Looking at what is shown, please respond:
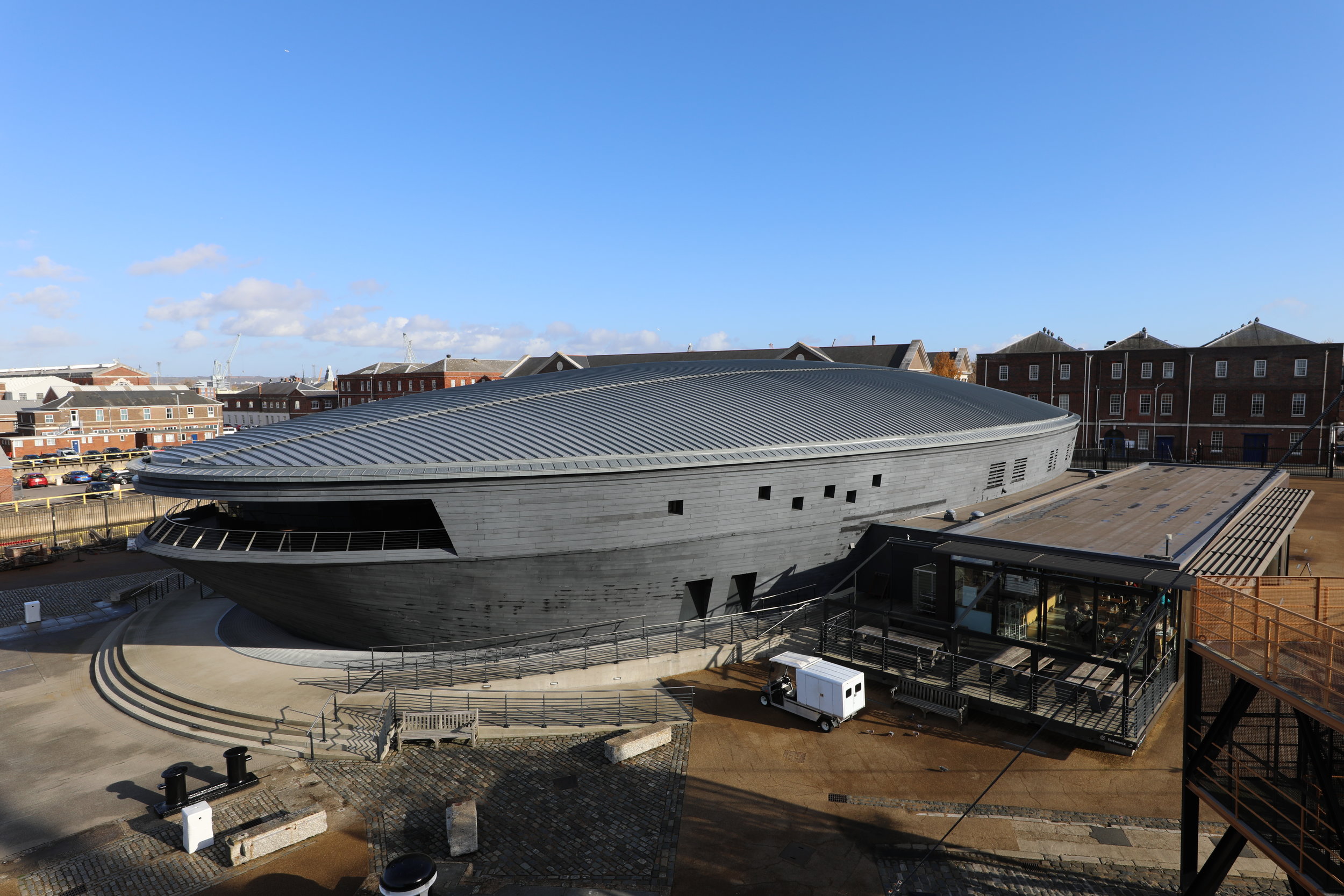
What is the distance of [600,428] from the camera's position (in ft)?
68.5

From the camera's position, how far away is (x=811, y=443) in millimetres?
21797

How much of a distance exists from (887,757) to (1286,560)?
22.1 m

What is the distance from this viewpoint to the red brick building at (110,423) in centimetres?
7588

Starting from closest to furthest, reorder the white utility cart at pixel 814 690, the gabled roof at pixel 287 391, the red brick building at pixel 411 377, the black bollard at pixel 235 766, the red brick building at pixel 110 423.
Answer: the black bollard at pixel 235 766 → the white utility cart at pixel 814 690 → the red brick building at pixel 110 423 → the red brick building at pixel 411 377 → the gabled roof at pixel 287 391

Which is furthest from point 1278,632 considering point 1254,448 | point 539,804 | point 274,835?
point 1254,448

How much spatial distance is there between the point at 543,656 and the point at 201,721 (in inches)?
316

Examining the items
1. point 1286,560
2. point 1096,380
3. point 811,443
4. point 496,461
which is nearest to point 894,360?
point 1096,380

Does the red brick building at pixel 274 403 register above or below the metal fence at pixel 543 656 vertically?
above

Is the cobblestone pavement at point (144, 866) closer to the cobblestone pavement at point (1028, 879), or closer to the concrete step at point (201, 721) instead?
the concrete step at point (201, 721)

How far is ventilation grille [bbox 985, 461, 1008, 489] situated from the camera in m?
28.6

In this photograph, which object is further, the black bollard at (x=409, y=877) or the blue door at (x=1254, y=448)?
the blue door at (x=1254, y=448)

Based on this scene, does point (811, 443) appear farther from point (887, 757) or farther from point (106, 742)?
point (106, 742)

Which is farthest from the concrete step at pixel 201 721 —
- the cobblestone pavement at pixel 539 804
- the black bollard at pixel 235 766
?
the black bollard at pixel 235 766

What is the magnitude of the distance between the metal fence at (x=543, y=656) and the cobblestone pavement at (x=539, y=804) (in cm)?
238
